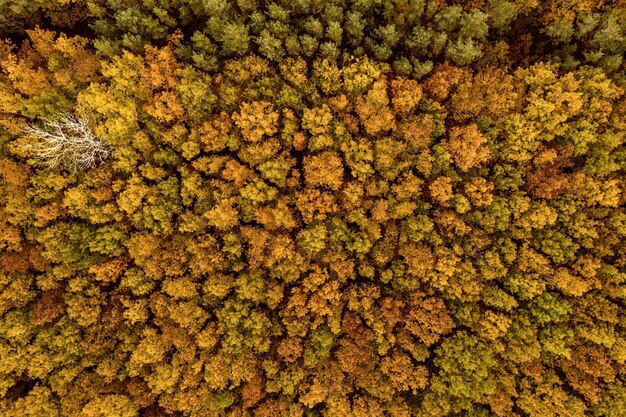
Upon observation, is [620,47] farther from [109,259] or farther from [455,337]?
[109,259]

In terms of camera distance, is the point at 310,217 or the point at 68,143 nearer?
the point at 68,143

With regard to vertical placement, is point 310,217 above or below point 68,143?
above

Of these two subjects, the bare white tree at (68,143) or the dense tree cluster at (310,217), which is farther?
the dense tree cluster at (310,217)

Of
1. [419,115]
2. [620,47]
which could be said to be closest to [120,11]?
[419,115]

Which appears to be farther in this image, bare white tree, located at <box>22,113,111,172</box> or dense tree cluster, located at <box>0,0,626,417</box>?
dense tree cluster, located at <box>0,0,626,417</box>
